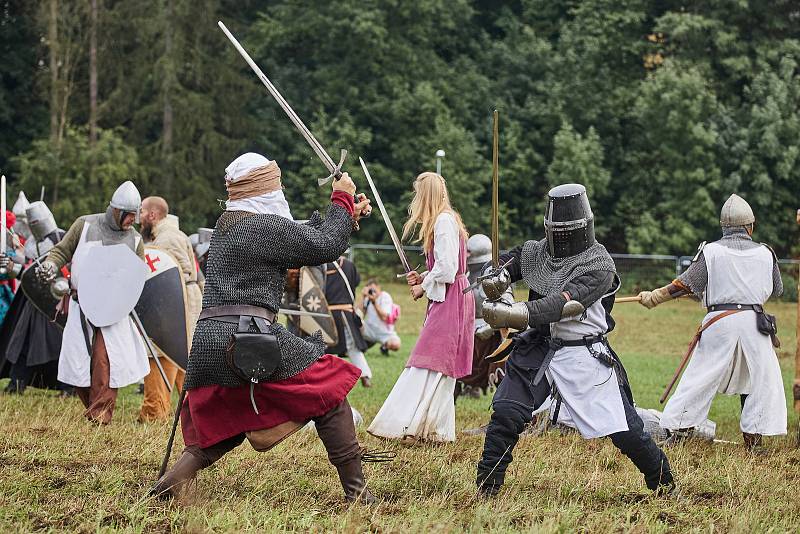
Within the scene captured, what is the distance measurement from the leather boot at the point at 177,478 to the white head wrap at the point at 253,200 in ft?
3.47

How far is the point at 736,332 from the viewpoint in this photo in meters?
7.20

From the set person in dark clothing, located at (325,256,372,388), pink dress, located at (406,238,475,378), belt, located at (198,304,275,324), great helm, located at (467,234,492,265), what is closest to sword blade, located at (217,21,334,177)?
belt, located at (198,304,275,324)

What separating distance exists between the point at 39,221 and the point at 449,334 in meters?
4.29

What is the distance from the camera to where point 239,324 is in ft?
15.3

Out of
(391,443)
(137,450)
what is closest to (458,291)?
(391,443)

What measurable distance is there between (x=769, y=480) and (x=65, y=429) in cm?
402

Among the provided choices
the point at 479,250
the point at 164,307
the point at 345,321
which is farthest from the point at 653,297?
the point at 345,321

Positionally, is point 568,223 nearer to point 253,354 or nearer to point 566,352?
point 566,352

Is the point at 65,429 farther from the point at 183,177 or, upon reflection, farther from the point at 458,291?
the point at 183,177

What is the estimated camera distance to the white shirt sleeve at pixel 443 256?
6852 mm

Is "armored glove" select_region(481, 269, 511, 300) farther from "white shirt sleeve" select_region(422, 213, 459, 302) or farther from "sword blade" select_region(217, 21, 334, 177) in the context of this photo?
"white shirt sleeve" select_region(422, 213, 459, 302)

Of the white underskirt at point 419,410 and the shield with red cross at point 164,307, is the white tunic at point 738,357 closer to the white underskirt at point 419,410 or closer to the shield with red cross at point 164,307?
the white underskirt at point 419,410

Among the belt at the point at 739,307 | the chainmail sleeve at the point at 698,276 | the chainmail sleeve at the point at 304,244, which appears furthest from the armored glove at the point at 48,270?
the belt at the point at 739,307

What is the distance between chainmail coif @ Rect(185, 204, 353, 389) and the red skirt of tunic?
44 millimetres
